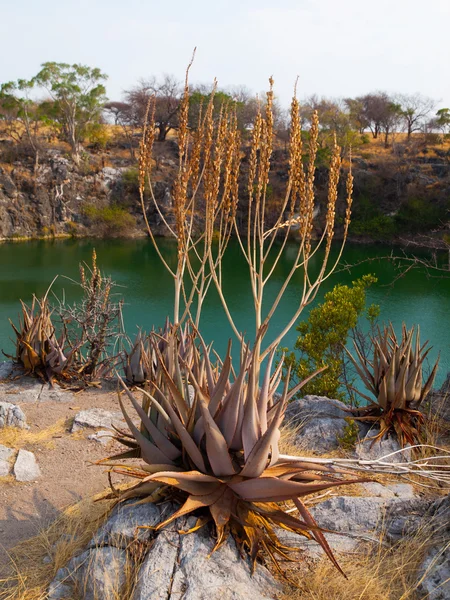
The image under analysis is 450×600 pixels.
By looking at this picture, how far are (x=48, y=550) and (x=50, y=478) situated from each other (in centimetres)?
106

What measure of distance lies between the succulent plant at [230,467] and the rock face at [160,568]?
66 millimetres

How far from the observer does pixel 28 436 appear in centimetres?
410

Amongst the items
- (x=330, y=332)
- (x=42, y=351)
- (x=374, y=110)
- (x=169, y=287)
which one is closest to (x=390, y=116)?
(x=374, y=110)

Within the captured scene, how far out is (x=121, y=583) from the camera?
2.03m

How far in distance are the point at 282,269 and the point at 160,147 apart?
17346 mm

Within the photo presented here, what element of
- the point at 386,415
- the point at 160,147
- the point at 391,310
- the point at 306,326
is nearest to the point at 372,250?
the point at 391,310

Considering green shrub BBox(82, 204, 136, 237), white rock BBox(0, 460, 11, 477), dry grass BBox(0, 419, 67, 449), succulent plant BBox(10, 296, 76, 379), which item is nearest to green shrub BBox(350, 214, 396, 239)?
green shrub BBox(82, 204, 136, 237)

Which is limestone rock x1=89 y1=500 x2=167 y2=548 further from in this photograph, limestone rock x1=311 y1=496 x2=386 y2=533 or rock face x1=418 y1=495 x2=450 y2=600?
rock face x1=418 y1=495 x2=450 y2=600

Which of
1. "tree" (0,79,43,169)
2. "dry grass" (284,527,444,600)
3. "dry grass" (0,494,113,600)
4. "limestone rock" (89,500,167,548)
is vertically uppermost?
"tree" (0,79,43,169)

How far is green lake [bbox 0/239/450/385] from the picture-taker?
1184cm

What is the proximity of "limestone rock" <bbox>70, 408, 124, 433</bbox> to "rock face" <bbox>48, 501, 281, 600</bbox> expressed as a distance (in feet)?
6.90

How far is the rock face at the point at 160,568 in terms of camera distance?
75.8 inches

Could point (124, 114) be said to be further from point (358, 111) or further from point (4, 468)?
point (4, 468)

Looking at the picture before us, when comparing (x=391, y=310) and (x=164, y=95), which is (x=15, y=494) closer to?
(x=391, y=310)
